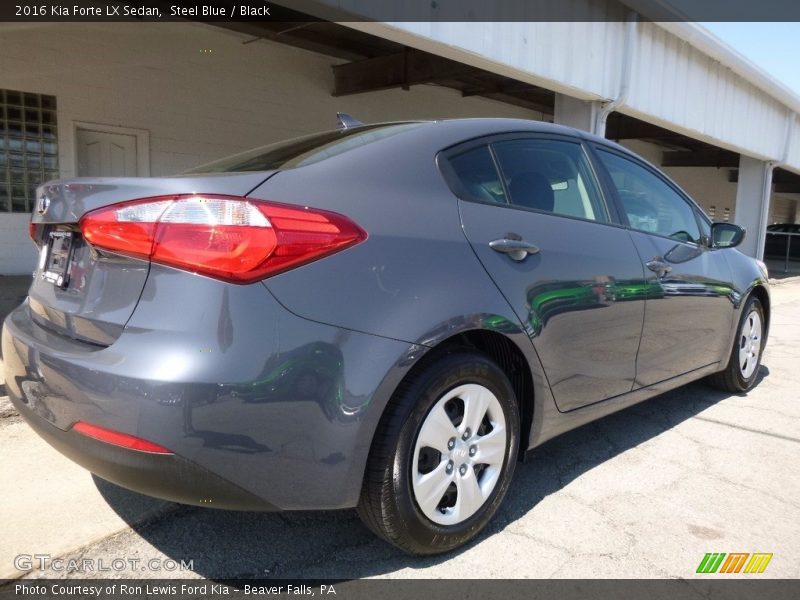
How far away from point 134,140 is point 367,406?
836cm

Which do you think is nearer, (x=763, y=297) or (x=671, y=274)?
(x=671, y=274)

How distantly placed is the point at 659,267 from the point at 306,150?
1.88m

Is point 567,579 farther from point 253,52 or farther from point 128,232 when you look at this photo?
point 253,52

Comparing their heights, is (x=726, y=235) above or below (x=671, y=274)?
above

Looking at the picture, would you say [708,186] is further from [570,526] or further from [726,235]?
[570,526]

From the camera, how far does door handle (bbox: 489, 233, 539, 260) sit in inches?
87.2

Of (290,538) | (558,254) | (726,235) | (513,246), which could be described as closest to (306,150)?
(513,246)

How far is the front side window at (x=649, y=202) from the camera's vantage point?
→ 10.2ft

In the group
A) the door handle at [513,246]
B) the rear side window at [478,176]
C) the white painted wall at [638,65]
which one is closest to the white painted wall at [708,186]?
the white painted wall at [638,65]

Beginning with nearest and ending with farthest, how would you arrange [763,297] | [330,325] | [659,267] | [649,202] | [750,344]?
[330,325], [659,267], [649,202], [750,344], [763,297]

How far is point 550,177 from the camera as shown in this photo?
8.88 feet

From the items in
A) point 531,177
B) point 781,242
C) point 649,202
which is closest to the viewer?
point 531,177

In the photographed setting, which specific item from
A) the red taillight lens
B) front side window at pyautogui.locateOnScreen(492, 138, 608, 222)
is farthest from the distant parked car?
the red taillight lens

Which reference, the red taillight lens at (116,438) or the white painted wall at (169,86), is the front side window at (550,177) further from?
the white painted wall at (169,86)
